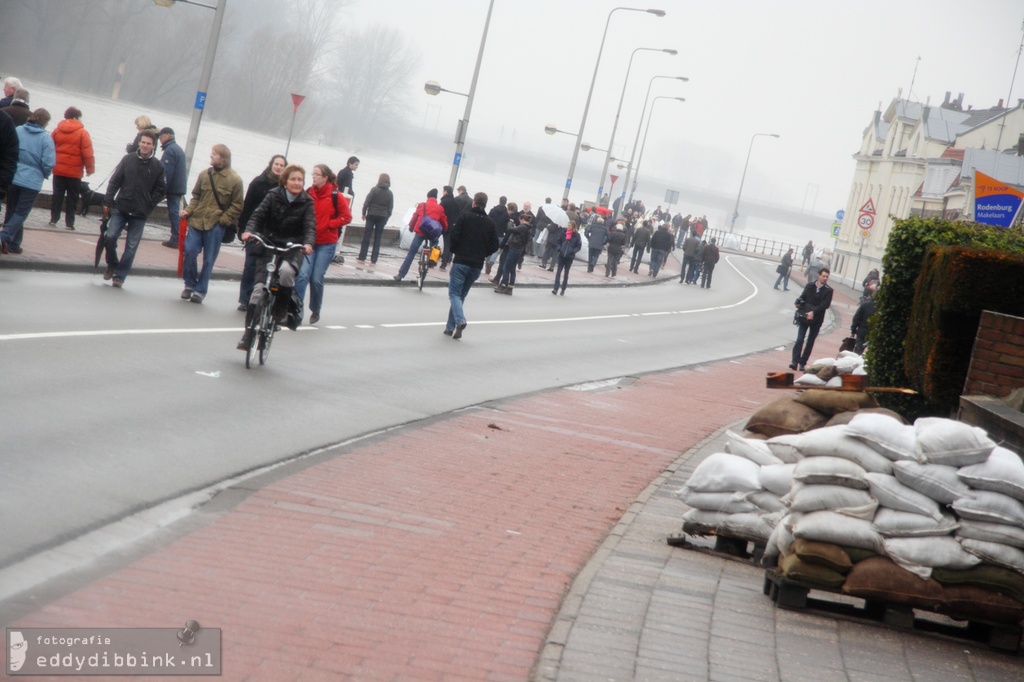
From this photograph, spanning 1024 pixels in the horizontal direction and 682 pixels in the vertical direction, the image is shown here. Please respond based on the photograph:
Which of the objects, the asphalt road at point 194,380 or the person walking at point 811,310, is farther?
the person walking at point 811,310

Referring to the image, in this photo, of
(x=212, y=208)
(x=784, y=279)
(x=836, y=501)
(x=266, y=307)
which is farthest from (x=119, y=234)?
(x=784, y=279)

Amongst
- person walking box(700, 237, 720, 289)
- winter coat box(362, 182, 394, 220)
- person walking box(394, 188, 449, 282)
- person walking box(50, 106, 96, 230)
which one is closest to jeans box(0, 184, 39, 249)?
person walking box(50, 106, 96, 230)

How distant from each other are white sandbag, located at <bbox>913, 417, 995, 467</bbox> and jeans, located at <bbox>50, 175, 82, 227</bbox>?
50.7 feet

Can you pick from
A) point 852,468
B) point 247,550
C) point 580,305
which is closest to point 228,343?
point 247,550

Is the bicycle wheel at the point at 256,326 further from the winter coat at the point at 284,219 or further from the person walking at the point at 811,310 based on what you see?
the person walking at the point at 811,310

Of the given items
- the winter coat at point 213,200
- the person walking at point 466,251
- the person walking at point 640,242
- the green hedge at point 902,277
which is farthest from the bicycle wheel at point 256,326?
the person walking at point 640,242

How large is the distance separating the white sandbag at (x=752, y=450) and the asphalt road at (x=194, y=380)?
3055mm

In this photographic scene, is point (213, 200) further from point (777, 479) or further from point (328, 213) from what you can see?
point (777, 479)

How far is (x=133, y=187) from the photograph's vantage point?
14.7 m

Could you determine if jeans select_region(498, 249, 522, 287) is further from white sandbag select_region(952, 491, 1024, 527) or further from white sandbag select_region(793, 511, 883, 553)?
white sandbag select_region(952, 491, 1024, 527)

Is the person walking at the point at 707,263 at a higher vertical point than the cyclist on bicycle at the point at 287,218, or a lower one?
higher

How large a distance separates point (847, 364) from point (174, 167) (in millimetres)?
10940

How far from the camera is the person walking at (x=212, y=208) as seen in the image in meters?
14.5

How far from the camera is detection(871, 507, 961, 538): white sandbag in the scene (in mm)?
5688
